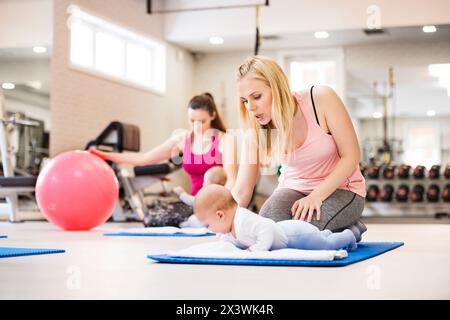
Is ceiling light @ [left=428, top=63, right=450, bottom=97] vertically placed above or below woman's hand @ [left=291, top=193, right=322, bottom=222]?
above

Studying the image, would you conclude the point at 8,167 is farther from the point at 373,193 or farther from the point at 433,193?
the point at 433,193

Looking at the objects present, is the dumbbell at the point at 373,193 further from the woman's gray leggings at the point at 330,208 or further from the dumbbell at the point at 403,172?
the woman's gray leggings at the point at 330,208

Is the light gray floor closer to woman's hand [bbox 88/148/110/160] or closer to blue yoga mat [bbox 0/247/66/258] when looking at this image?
blue yoga mat [bbox 0/247/66/258]

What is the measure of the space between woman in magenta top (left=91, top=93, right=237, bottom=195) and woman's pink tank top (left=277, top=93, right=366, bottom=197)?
1262mm

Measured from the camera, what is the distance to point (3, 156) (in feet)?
19.6

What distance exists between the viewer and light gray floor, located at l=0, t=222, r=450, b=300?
1.50m

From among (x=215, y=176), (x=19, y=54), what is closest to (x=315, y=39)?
(x=19, y=54)

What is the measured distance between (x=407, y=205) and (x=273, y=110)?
7.40 m

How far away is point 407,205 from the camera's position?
368 inches

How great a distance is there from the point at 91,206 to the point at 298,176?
186cm

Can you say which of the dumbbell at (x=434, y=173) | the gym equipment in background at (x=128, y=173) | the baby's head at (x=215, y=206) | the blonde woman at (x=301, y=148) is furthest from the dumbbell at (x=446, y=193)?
the baby's head at (x=215, y=206)

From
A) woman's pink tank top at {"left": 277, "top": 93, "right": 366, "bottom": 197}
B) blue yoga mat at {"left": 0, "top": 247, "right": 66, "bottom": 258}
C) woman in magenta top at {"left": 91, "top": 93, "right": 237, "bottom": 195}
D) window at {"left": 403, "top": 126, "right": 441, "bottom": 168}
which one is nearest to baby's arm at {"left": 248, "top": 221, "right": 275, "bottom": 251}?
woman's pink tank top at {"left": 277, "top": 93, "right": 366, "bottom": 197}

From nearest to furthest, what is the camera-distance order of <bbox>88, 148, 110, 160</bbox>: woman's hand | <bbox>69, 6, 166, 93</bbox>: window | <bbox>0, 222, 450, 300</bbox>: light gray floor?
<bbox>0, 222, 450, 300</bbox>: light gray floor → <bbox>88, 148, 110, 160</bbox>: woman's hand → <bbox>69, 6, 166, 93</bbox>: window
